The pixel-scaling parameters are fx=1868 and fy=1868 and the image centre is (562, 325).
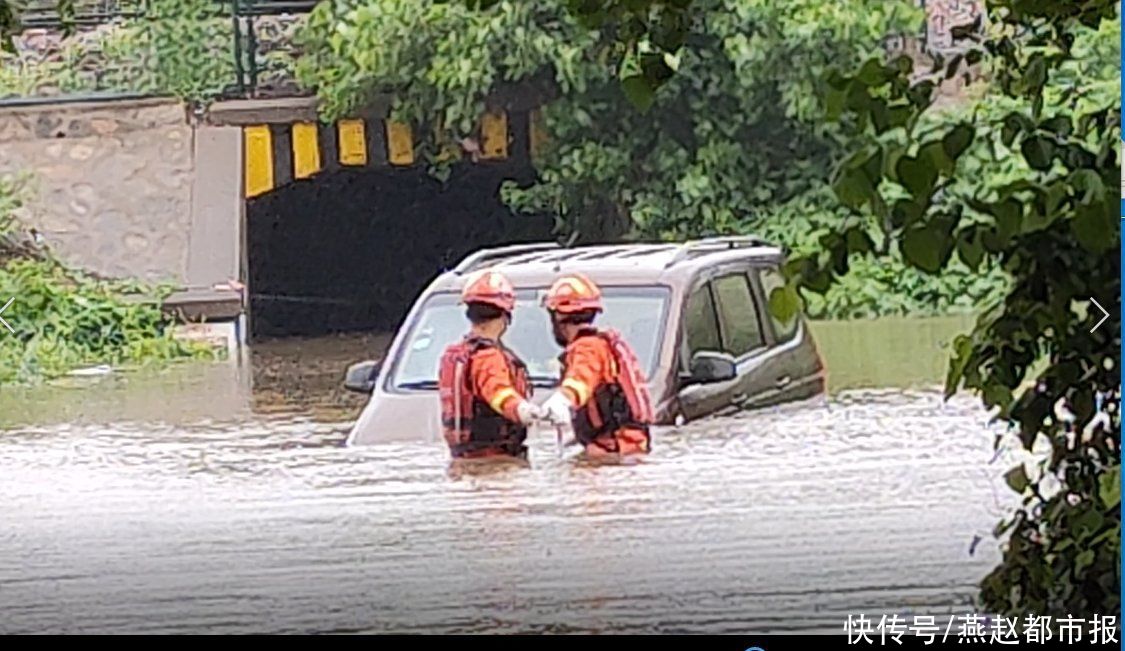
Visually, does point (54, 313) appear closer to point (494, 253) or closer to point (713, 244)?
point (494, 253)

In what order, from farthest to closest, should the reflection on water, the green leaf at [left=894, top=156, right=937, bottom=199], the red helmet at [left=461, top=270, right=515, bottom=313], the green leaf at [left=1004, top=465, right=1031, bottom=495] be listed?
1. the red helmet at [left=461, top=270, right=515, bottom=313]
2. the reflection on water
3. the green leaf at [left=1004, top=465, right=1031, bottom=495]
4. the green leaf at [left=894, top=156, right=937, bottom=199]

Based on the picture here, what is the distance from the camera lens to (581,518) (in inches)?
71.7

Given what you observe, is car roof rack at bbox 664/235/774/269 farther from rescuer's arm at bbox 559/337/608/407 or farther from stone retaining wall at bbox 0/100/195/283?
stone retaining wall at bbox 0/100/195/283

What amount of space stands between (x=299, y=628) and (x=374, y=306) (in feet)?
1.05

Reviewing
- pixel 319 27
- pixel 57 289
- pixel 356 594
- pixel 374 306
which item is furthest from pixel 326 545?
pixel 319 27

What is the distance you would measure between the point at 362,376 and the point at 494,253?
177 mm

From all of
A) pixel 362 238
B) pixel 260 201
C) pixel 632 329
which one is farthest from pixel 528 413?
pixel 260 201

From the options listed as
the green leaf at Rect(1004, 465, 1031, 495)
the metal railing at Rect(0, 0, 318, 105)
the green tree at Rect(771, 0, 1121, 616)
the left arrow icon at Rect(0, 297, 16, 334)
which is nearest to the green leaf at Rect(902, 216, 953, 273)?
the green tree at Rect(771, 0, 1121, 616)

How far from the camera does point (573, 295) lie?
1786mm

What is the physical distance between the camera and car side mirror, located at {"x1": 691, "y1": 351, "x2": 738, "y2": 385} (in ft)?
6.07

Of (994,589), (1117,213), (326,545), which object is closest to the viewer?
(1117,213)

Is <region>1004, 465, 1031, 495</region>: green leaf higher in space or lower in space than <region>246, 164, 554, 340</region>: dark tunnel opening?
lower

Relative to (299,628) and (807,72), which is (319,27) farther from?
(299,628)

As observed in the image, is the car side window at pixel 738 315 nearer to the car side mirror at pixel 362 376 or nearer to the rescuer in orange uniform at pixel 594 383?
the rescuer in orange uniform at pixel 594 383
